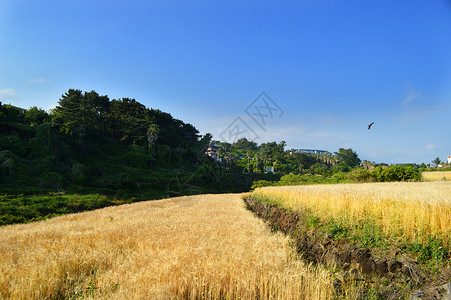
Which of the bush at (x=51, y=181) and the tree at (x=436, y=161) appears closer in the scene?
the bush at (x=51, y=181)

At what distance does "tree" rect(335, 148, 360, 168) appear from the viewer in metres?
127

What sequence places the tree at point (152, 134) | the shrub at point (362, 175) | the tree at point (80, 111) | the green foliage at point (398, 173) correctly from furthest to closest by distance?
the tree at point (152, 134) → the tree at point (80, 111) → the shrub at point (362, 175) → the green foliage at point (398, 173)

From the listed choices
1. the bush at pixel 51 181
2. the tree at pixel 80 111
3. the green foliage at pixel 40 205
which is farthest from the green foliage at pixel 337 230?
the tree at pixel 80 111

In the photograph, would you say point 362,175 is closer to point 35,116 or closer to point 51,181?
point 51,181

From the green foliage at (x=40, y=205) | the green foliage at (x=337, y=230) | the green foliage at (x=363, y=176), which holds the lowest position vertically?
the green foliage at (x=40, y=205)

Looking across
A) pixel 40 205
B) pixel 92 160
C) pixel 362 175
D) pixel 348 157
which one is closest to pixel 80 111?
pixel 92 160

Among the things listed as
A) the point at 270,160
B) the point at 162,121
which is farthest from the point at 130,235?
the point at 270,160

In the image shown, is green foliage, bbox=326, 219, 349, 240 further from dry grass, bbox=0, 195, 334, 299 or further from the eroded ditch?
dry grass, bbox=0, 195, 334, 299

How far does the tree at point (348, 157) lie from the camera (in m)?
127

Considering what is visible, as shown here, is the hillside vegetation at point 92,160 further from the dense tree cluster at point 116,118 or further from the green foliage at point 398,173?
the green foliage at point 398,173

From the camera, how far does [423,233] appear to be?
6039mm

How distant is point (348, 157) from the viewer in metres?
132

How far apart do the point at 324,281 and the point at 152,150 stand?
2529 inches

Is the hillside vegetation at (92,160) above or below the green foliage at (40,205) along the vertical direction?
above
